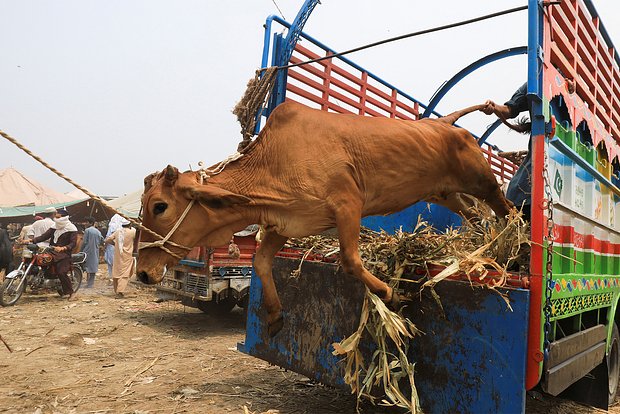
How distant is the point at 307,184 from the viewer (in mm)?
2838

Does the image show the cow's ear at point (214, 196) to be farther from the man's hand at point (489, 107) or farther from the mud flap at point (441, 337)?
the man's hand at point (489, 107)

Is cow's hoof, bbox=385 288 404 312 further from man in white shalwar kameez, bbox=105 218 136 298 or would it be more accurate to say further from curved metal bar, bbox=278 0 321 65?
man in white shalwar kameez, bbox=105 218 136 298

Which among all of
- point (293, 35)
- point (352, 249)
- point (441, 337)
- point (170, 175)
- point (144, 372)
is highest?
point (293, 35)

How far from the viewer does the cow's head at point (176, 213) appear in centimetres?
283

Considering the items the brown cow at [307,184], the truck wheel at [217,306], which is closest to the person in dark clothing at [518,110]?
the brown cow at [307,184]

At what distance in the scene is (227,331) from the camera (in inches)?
295

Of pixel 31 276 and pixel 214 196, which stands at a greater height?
pixel 214 196

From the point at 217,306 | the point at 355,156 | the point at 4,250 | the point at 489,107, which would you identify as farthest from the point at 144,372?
the point at 4,250

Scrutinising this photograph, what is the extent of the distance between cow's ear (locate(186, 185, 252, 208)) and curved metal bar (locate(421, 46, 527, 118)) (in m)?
3.32

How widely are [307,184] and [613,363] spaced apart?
12.7ft

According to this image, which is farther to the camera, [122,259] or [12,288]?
[122,259]

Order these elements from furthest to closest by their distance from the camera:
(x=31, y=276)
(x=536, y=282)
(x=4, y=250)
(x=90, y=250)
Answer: (x=90, y=250), (x=4, y=250), (x=31, y=276), (x=536, y=282)

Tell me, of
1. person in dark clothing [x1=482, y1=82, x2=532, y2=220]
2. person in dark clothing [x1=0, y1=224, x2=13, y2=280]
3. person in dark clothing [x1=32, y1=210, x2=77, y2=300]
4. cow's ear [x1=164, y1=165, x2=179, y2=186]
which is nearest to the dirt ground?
person in dark clothing [x1=32, y1=210, x2=77, y2=300]

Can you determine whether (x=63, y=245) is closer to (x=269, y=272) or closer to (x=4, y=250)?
(x=4, y=250)
